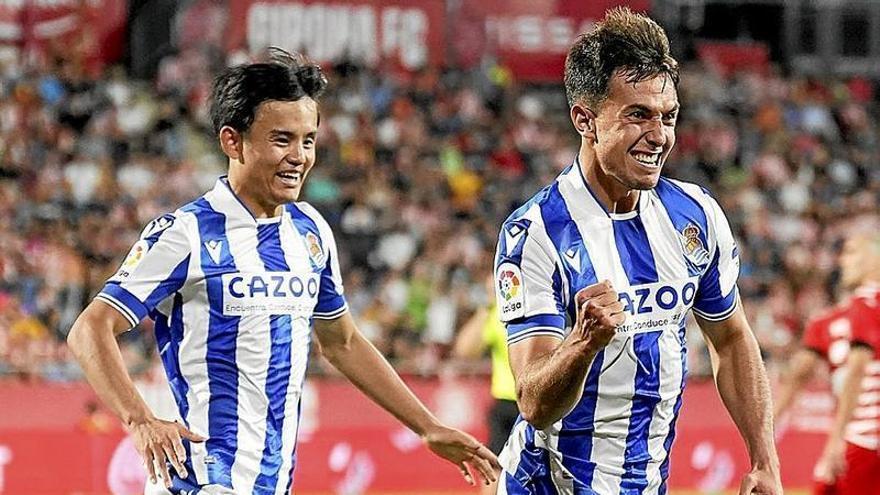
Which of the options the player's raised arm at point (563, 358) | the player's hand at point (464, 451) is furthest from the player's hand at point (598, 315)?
the player's hand at point (464, 451)

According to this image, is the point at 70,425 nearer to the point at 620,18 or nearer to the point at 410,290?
the point at 410,290

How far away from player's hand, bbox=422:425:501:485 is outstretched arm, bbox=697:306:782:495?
82cm

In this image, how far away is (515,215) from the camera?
15.0 ft

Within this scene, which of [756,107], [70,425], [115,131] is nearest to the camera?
[70,425]

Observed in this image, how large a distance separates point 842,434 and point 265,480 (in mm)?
3561

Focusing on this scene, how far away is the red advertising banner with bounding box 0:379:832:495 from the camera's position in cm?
1111

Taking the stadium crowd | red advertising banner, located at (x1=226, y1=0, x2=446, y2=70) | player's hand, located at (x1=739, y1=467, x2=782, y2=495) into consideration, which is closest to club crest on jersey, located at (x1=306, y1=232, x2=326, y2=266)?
player's hand, located at (x1=739, y1=467, x2=782, y2=495)

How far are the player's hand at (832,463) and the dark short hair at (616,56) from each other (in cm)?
389

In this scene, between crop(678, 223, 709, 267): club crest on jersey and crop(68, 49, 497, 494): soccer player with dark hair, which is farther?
crop(68, 49, 497, 494): soccer player with dark hair

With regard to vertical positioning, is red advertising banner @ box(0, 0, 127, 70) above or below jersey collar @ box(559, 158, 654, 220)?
below

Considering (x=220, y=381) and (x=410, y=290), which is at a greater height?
(x=220, y=381)

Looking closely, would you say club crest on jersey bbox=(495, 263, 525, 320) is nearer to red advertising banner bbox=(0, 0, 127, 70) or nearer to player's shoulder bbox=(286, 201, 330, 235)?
player's shoulder bbox=(286, 201, 330, 235)

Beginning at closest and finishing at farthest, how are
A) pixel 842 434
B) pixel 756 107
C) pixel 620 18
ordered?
pixel 620 18 < pixel 842 434 < pixel 756 107

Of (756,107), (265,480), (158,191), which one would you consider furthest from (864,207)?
(265,480)
